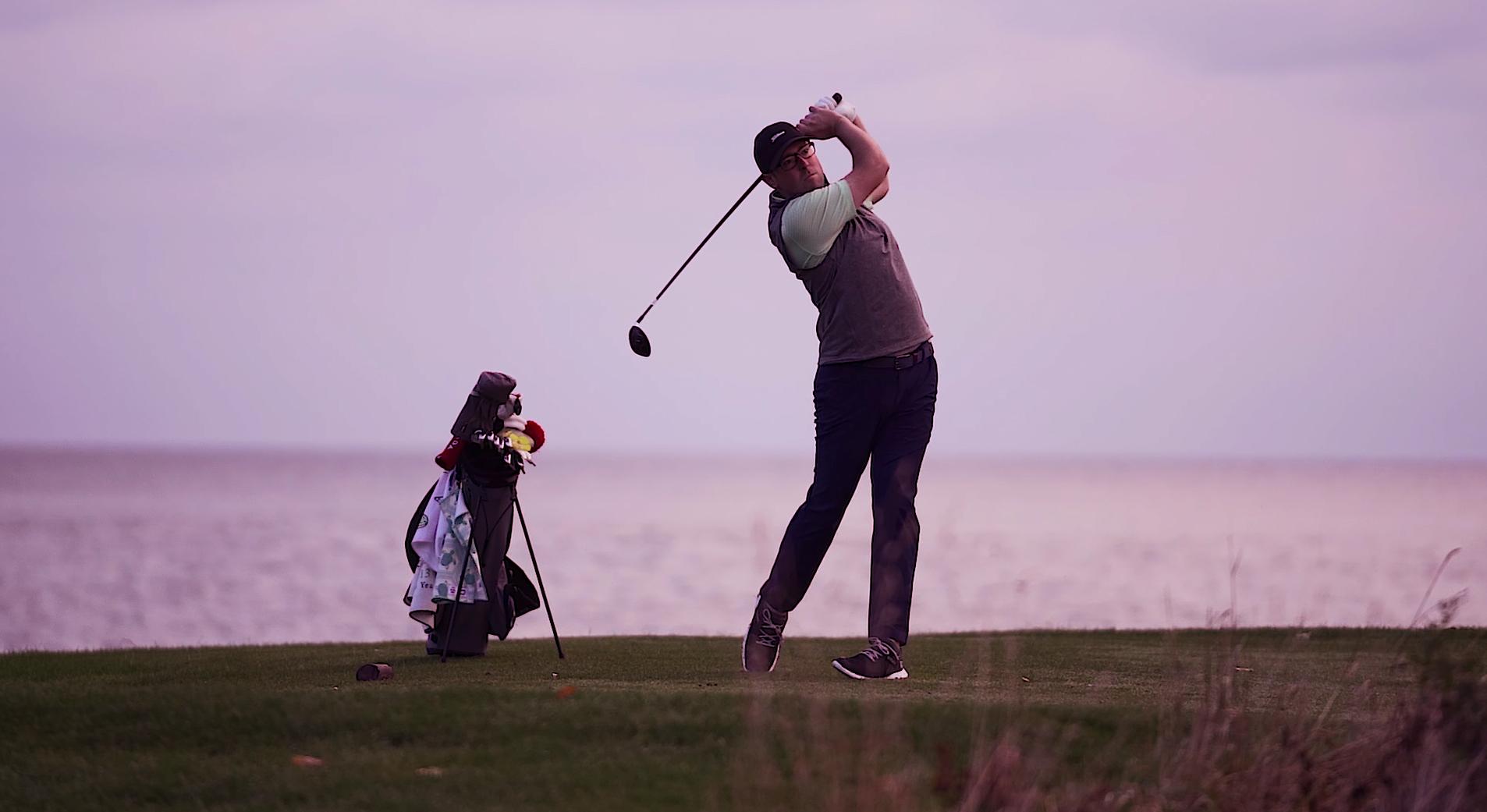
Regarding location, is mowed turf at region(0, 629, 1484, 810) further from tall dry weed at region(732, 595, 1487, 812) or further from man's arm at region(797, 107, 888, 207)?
man's arm at region(797, 107, 888, 207)

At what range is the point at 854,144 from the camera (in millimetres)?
6770

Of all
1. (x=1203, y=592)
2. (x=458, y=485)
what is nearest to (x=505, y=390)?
(x=458, y=485)

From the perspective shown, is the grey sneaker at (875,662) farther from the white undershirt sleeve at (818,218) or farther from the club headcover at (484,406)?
the club headcover at (484,406)

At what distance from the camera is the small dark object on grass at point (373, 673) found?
6668 mm

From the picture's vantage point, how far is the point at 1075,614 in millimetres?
22375

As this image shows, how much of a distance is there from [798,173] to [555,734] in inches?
111

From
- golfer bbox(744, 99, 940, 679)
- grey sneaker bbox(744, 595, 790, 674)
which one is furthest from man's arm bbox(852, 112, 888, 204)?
grey sneaker bbox(744, 595, 790, 674)

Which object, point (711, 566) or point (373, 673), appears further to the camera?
point (711, 566)

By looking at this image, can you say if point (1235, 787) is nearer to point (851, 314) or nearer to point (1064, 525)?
point (851, 314)

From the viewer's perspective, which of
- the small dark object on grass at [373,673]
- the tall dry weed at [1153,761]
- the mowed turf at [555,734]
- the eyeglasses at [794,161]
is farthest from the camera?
the eyeglasses at [794,161]

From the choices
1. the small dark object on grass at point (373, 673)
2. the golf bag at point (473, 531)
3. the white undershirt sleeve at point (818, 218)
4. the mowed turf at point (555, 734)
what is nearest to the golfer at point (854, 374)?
the white undershirt sleeve at point (818, 218)

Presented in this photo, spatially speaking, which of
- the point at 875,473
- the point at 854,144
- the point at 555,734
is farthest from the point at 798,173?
the point at 555,734

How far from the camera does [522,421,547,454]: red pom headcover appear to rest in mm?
8352

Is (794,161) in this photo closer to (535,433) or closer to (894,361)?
(894,361)
